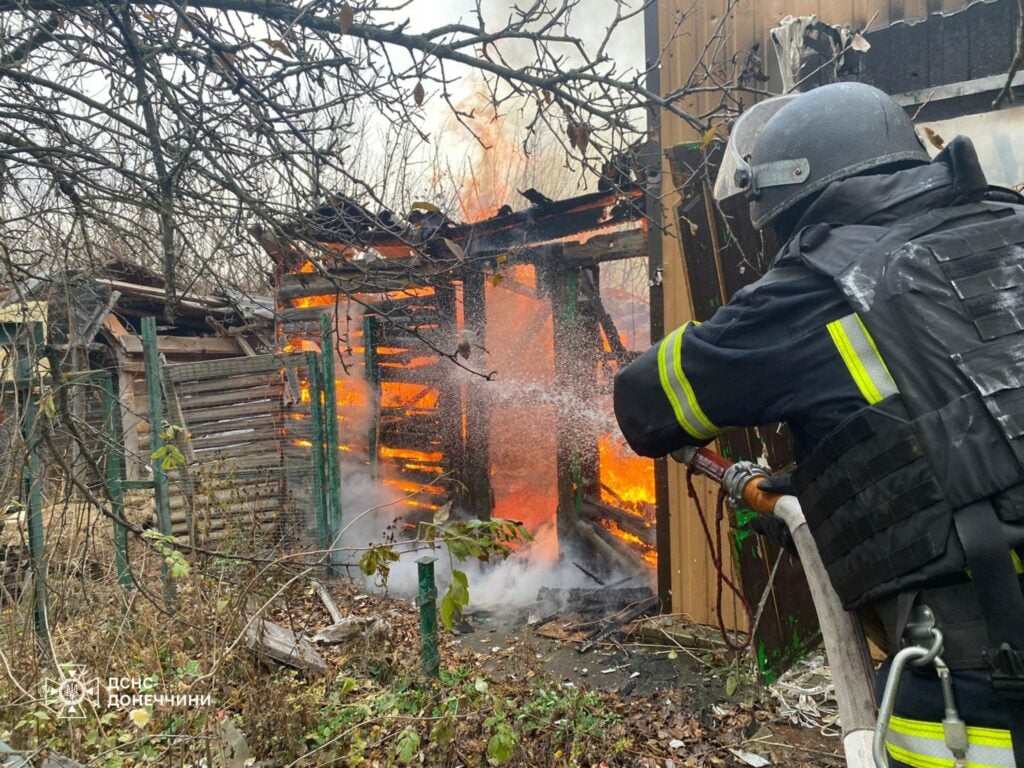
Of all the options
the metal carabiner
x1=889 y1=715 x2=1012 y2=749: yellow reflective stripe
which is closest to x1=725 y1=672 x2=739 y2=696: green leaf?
x1=889 y1=715 x2=1012 y2=749: yellow reflective stripe

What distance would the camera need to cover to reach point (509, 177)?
771 inches

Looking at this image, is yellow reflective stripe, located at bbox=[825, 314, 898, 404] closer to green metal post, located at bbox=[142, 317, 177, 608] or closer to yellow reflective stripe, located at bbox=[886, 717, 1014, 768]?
yellow reflective stripe, located at bbox=[886, 717, 1014, 768]

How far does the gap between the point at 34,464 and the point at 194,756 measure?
8.61 feet

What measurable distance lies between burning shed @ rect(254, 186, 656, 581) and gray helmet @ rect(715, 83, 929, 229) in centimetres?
411

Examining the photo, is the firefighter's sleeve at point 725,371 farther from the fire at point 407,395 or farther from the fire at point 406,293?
the fire at point 407,395

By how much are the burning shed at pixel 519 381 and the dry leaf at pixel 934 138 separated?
2.60 metres

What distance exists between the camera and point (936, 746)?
52.7 inches

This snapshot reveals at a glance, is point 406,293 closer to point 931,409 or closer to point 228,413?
point 931,409

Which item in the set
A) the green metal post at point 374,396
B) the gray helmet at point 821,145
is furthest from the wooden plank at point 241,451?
the gray helmet at point 821,145

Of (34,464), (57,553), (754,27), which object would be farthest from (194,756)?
(754,27)

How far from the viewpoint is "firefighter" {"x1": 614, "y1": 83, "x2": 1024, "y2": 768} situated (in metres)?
1.28

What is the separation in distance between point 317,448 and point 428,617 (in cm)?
334

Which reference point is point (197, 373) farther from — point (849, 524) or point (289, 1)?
point (849, 524)

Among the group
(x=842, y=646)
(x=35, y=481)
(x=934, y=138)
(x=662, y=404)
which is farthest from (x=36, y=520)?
(x=934, y=138)
